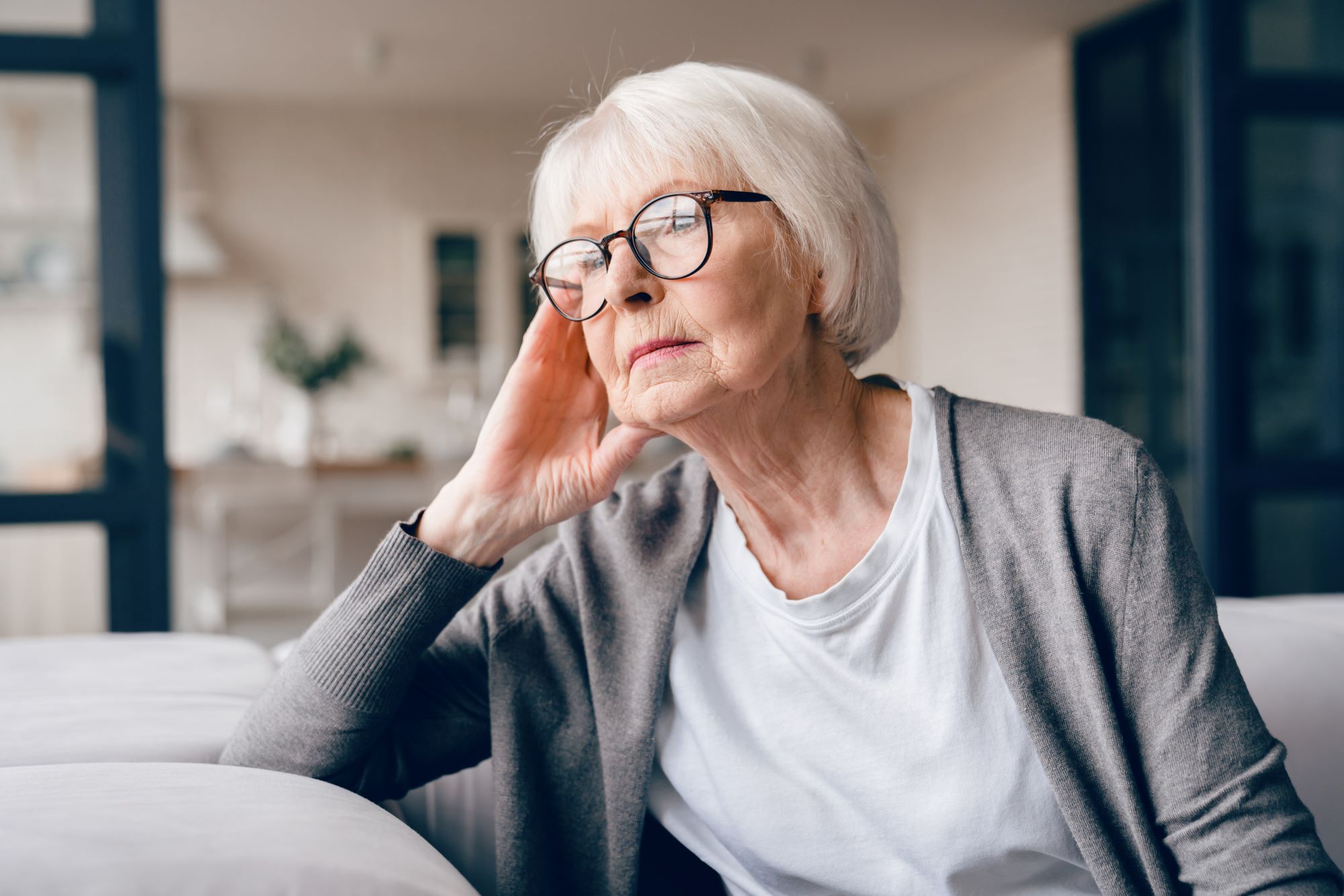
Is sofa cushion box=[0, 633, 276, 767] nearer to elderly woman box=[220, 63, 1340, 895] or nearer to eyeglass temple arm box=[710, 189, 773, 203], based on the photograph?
elderly woman box=[220, 63, 1340, 895]

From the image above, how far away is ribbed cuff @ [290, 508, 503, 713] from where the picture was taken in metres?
1.05

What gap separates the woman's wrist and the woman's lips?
0.21m

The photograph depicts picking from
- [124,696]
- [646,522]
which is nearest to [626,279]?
[646,522]

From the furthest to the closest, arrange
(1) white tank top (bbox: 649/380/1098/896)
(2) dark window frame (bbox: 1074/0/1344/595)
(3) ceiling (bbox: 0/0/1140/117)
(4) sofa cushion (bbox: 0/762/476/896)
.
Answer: (3) ceiling (bbox: 0/0/1140/117) → (2) dark window frame (bbox: 1074/0/1344/595) → (1) white tank top (bbox: 649/380/1098/896) → (4) sofa cushion (bbox: 0/762/476/896)

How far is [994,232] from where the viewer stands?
6914 millimetres

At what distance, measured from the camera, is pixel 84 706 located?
1108 millimetres

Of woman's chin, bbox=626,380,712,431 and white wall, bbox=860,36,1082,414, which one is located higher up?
white wall, bbox=860,36,1082,414

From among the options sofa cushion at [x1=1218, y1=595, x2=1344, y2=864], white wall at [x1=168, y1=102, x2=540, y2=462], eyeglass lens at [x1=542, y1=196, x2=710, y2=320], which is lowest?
sofa cushion at [x1=1218, y1=595, x2=1344, y2=864]

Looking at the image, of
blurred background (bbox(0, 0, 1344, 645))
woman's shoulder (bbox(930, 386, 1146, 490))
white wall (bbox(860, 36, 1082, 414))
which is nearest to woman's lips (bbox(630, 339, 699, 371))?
woman's shoulder (bbox(930, 386, 1146, 490))

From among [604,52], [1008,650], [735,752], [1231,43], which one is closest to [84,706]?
[735,752]

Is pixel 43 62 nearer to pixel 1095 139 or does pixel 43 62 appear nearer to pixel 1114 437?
pixel 1114 437

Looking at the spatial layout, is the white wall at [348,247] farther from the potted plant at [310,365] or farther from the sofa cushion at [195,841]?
the sofa cushion at [195,841]

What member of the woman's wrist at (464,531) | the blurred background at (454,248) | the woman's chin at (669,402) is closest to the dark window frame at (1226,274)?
the blurred background at (454,248)

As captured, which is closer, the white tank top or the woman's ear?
the white tank top
